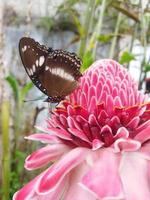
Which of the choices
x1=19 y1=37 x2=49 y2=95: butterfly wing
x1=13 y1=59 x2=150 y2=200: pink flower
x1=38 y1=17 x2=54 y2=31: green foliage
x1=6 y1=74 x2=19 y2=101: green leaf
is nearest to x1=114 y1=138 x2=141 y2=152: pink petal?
x1=13 y1=59 x2=150 y2=200: pink flower

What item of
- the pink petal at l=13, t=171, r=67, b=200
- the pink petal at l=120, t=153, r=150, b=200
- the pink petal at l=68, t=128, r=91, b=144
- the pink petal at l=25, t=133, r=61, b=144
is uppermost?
the pink petal at l=68, t=128, r=91, b=144

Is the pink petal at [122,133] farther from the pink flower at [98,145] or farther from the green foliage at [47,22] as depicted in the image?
the green foliage at [47,22]

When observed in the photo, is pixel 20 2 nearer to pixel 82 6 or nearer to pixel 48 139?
pixel 82 6

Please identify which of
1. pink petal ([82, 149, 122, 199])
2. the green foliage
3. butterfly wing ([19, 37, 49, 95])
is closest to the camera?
pink petal ([82, 149, 122, 199])

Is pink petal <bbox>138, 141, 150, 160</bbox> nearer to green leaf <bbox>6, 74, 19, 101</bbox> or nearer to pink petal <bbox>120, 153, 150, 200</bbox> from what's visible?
pink petal <bbox>120, 153, 150, 200</bbox>

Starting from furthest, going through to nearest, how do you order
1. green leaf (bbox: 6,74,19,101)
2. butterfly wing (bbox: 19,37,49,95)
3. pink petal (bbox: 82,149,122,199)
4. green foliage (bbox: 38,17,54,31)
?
green foliage (bbox: 38,17,54,31)
green leaf (bbox: 6,74,19,101)
butterfly wing (bbox: 19,37,49,95)
pink petal (bbox: 82,149,122,199)

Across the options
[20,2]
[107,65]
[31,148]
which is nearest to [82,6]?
[20,2]

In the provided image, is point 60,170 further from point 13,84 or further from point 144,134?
point 13,84
